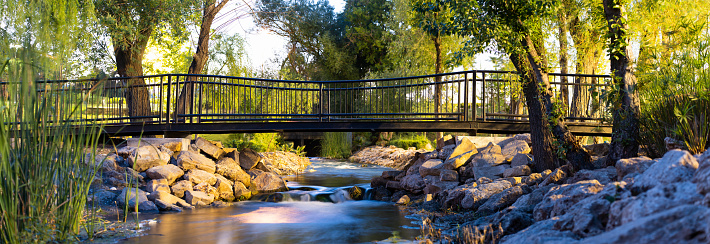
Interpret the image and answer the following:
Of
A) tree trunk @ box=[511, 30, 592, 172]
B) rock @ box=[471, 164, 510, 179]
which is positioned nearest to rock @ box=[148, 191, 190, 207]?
rock @ box=[471, 164, 510, 179]

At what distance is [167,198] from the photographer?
8219mm

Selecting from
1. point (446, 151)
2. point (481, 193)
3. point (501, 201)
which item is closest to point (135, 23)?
point (446, 151)

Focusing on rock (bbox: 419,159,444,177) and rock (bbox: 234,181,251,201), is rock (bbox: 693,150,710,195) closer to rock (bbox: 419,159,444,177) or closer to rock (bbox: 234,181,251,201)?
rock (bbox: 419,159,444,177)

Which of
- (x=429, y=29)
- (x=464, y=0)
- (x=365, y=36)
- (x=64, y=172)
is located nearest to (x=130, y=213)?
(x=64, y=172)

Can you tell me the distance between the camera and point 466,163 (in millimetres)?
9250

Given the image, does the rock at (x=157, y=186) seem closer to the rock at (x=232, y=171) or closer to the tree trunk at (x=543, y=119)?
the rock at (x=232, y=171)

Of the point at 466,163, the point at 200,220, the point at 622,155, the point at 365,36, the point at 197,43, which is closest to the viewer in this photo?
the point at 622,155

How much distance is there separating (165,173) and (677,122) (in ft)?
26.8

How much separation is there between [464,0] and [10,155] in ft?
19.9

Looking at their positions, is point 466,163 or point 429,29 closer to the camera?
point 429,29

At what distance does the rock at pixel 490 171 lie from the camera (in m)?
8.36

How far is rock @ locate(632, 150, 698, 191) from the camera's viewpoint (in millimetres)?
3553

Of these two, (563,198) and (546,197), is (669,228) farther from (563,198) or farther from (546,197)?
(546,197)

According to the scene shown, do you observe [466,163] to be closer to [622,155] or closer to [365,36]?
[622,155]
